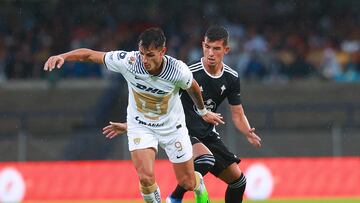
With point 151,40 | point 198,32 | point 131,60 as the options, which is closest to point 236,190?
point 131,60

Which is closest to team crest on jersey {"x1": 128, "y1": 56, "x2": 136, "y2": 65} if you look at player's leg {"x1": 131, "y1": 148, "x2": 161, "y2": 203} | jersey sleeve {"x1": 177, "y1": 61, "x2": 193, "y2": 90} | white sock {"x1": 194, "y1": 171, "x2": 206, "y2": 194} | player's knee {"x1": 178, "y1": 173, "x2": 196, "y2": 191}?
jersey sleeve {"x1": 177, "y1": 61, "x2": 193, "y2": 90}

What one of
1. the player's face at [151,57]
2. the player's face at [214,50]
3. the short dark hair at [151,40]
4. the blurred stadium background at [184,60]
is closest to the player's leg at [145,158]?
the player's face at [151,57]

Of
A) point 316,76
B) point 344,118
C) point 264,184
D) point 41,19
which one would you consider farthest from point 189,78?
point 41,19

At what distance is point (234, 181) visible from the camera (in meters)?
11.9

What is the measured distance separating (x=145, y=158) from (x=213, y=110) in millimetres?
1462

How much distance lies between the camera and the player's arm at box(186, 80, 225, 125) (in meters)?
10.9

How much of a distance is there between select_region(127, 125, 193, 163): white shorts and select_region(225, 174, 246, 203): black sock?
1044mm

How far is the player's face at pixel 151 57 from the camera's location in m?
10.5

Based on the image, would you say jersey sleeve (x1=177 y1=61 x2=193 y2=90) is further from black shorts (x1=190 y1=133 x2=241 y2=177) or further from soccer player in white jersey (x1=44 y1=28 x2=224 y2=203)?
black shorts (x1=190 y1=133 x2=241 y2=177)

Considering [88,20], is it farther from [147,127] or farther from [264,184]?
[147,127]

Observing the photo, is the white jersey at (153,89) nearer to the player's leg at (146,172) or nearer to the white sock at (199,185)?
the player's leg at (146,172)

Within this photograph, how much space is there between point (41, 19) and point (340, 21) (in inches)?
291

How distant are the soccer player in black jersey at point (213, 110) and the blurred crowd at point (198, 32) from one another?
1122 centimetres

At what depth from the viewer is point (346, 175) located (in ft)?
59.7
